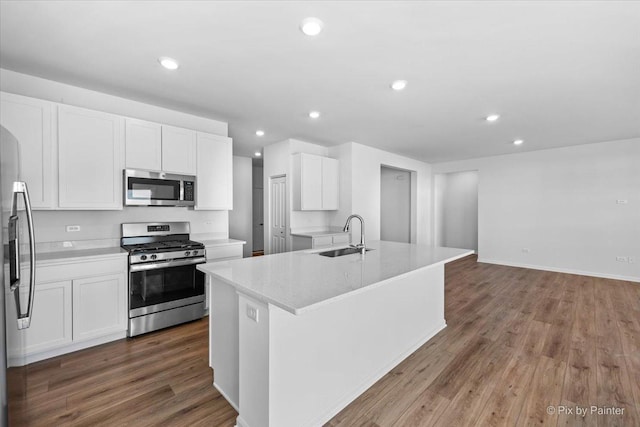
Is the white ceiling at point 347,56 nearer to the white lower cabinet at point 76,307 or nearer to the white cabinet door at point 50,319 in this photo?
the white lower cabinet at point 76,307

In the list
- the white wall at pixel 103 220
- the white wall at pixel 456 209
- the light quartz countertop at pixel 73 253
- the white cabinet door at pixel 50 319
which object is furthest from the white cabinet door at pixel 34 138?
the white wall at pixel 456 209

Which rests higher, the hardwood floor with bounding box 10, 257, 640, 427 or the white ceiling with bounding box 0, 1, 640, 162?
the white ceiling with bounding box 0, 1, 640, 162

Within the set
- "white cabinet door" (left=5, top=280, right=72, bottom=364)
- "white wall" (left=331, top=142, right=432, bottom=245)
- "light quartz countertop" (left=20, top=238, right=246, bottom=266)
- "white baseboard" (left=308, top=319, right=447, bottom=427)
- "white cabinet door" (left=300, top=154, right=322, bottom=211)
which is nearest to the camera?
"white baseboard" (left=308, top=319, right=447, bottom=427)

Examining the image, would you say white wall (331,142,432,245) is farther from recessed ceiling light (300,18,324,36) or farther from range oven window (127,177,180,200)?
recessed ceiling light (300,18,324,36)

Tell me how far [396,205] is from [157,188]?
6419 mm

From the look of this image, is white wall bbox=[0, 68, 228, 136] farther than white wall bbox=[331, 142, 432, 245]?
No

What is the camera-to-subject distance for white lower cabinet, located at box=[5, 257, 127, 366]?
2395mm

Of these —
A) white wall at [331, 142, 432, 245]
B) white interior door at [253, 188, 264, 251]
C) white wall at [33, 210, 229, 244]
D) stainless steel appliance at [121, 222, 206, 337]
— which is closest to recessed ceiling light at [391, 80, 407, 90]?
white wall at [331, 142, 432, 245]

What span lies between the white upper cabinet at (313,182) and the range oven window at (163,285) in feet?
7.09

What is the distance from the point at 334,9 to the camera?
1798 millimetres

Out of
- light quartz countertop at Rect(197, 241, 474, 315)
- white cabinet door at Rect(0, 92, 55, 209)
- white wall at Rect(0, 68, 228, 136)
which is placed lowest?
light quartz countertop at Rect(197, 241, 474, 315)

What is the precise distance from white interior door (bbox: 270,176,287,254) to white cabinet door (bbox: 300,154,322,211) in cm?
49

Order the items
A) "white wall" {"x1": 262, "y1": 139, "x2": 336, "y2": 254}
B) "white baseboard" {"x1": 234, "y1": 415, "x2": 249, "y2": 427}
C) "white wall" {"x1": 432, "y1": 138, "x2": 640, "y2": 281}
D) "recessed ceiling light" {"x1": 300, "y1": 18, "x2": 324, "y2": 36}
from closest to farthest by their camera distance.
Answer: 1. "white baseboard" {"x1": 234, "y1": 415, "x2": 249, "y2": 427}
2. "recessed ceiling light" {"x1": 300, "y1": 18, "x2": 324, "y2": 36}
3. "white wall" {"x1": 262, "y1": 139, "x2": 336, "y2": 254}
4. "white wall" {"x1": 432, "y1": 138, "x2": 640, "y2": 281}

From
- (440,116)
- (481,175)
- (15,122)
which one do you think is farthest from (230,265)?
(481,175)
